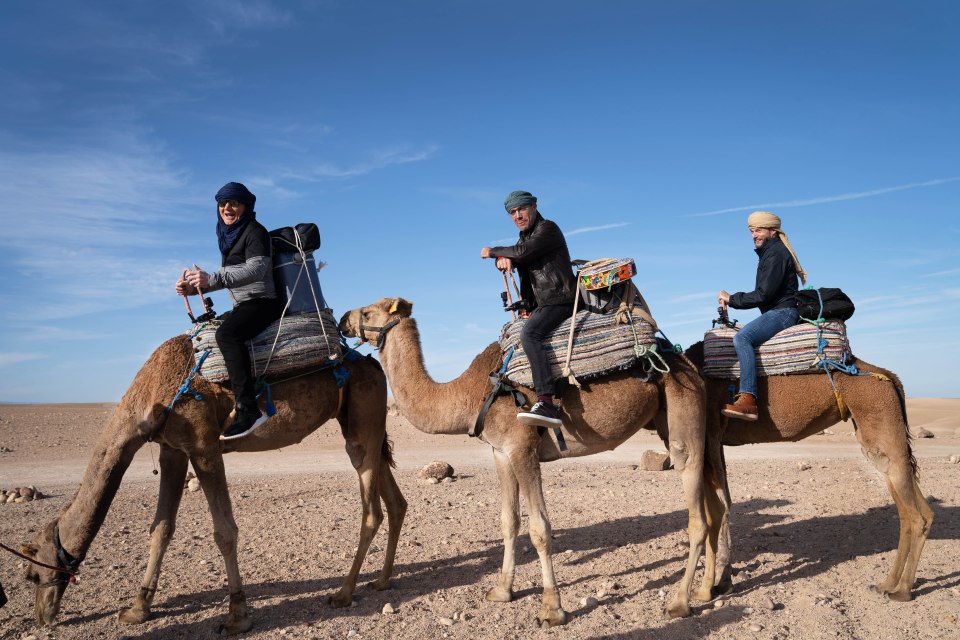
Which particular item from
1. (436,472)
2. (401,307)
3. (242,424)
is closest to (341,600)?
(242,424)

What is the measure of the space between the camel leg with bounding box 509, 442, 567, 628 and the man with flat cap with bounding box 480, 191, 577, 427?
1.25 feet

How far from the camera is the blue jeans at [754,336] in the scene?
7316 millimetres

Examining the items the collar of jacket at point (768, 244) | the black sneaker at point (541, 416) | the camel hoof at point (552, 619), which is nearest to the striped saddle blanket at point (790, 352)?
the collar of jacket at point (768, 244)

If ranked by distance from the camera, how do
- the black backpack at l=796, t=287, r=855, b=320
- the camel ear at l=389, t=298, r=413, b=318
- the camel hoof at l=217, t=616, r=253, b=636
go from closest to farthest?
1. the camel hoof at l=217, t=616, r=253, b=636
2. the camel ear at l=389, t=298, r=413, b=318
3. the black backpack at l=796, t=287, r=855, b=320

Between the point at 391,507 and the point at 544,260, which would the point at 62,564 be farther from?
the point at 544,260

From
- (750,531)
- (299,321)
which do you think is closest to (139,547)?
(299,321)

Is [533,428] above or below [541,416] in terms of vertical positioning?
below

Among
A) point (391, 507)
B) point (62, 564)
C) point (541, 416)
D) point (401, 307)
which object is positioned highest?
point (401, 307)

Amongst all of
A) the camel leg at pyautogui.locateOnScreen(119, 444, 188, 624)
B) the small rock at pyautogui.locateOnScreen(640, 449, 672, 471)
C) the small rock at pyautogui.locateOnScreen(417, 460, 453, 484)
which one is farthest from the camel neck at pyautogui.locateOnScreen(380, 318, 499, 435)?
the small rock at pyautogui.locateOnScreen(640, 449, 672, 471)

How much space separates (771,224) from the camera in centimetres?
775

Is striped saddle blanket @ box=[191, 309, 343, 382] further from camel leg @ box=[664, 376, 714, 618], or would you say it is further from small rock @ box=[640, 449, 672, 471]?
small rock @ box=[640, 449, 672, 471]

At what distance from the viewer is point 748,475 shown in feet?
47.1

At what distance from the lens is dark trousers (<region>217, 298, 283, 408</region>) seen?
6.60 m

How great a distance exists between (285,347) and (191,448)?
4.01 feet
